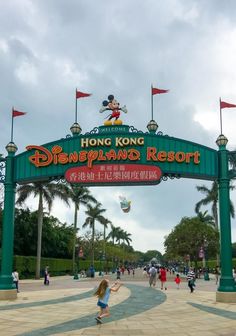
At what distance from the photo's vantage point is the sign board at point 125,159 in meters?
20.3

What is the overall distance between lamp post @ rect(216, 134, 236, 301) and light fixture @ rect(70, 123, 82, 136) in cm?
703

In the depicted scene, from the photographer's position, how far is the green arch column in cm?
2073

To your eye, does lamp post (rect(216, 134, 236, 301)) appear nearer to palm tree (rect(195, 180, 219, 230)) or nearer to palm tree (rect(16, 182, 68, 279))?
palm tree (rect(16, 182, 68, 279))

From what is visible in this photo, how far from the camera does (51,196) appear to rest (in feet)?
167

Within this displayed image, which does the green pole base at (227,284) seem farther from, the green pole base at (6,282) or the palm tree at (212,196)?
the palm tree at (212,196)

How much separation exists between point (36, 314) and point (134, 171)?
7.85 meters

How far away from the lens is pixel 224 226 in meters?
20.0

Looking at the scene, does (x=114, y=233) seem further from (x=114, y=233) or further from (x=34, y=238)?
(x=34, y=238)

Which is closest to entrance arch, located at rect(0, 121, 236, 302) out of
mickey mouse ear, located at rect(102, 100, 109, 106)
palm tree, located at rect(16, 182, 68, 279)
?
mickey mouse ear, located at rect(102, 100, 109, 106)

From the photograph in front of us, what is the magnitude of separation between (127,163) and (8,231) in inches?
A: 272

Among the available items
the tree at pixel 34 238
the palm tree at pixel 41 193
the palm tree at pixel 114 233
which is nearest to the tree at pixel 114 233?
the palm tree at pixel 114 233

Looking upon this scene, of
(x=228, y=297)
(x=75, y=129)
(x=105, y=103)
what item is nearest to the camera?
(x=228, y=297)

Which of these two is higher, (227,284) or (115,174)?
(115,174)

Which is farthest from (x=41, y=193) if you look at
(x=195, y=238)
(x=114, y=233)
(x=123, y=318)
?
(x=114, y=233)
